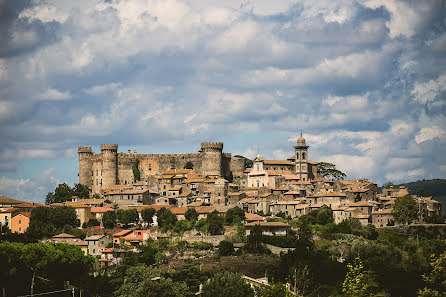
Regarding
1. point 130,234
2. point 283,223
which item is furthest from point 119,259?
point 283,223

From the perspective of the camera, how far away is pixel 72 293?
5284 cm

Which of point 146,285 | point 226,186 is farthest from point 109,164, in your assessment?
point 146,285

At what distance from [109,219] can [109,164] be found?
64.1 ft

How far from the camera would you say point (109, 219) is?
7638 cm

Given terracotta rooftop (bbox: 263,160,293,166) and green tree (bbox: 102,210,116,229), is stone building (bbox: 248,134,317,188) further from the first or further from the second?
green tree (bbox: 102,210,116,229)

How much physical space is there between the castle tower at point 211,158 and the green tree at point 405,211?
25974mm

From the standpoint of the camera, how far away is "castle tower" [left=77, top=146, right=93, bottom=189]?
313 feet

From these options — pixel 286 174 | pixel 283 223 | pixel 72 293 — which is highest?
pixel 286 174

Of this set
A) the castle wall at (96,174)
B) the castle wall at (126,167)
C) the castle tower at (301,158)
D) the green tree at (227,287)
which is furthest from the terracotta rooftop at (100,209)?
the green tree at (227,287)

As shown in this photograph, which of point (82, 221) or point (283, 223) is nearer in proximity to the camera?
point (283, 223)

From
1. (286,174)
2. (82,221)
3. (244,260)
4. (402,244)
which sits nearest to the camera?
(244,260)

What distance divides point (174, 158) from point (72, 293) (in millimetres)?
46011

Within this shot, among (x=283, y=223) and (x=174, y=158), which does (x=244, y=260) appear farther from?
(x=174, y=158)

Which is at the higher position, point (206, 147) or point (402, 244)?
point (206, 147)
